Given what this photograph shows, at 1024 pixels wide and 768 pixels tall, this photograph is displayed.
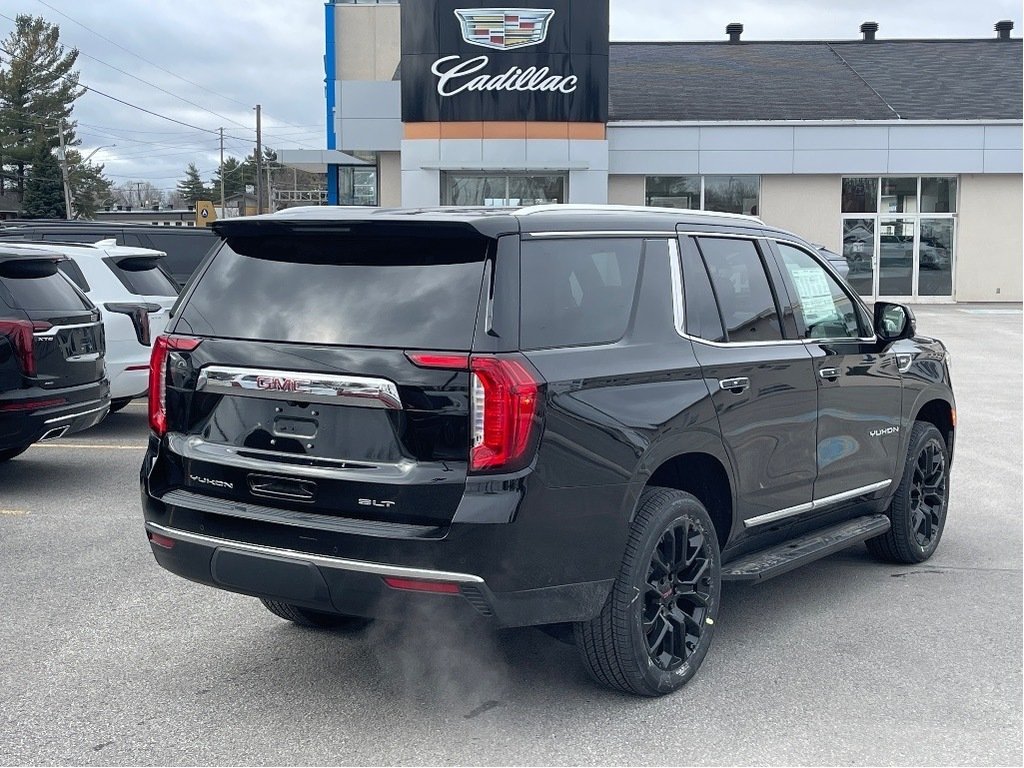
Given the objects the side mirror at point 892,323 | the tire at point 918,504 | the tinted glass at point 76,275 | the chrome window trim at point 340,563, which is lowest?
the tire at point 918,504

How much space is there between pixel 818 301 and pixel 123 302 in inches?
Answer: 302

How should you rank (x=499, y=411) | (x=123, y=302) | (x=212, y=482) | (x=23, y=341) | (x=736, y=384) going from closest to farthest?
1. (x=499, y=411)
2. (x=212, y=482)
3. (x=736, y=384)
4. (x=23, y=341)
5. (x=123, y=302)

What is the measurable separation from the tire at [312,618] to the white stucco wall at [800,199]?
88.1 feet

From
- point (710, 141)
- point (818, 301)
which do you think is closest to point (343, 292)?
point (818, 301)

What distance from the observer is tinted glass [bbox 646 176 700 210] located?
30.7 meters

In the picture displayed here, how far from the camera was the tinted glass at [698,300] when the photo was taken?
4.97m

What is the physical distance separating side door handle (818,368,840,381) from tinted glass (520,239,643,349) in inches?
53.2

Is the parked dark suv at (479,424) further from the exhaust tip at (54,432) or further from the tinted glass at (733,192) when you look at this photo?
the tinted glass at (733,192)

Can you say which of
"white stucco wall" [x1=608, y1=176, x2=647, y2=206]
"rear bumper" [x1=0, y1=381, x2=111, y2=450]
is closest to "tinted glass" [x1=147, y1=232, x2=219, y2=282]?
"rear bumper" [x1=0, y1=381, x2=111, y2=450]

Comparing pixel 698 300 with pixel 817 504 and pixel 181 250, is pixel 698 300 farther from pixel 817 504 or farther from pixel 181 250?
pixel 181 250

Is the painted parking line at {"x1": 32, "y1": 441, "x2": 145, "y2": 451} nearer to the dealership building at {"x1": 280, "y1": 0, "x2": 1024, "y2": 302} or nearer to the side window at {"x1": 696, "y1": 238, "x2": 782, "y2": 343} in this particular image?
the side window at {"x1": 696, "y1": 238, "x2": 782, "y2": 343}

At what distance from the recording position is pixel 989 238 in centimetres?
3117

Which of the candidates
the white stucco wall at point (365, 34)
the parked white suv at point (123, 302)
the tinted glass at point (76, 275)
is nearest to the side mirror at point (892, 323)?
the parked white suv at point (123, 302)

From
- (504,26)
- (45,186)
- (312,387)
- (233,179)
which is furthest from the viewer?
(233,179)
